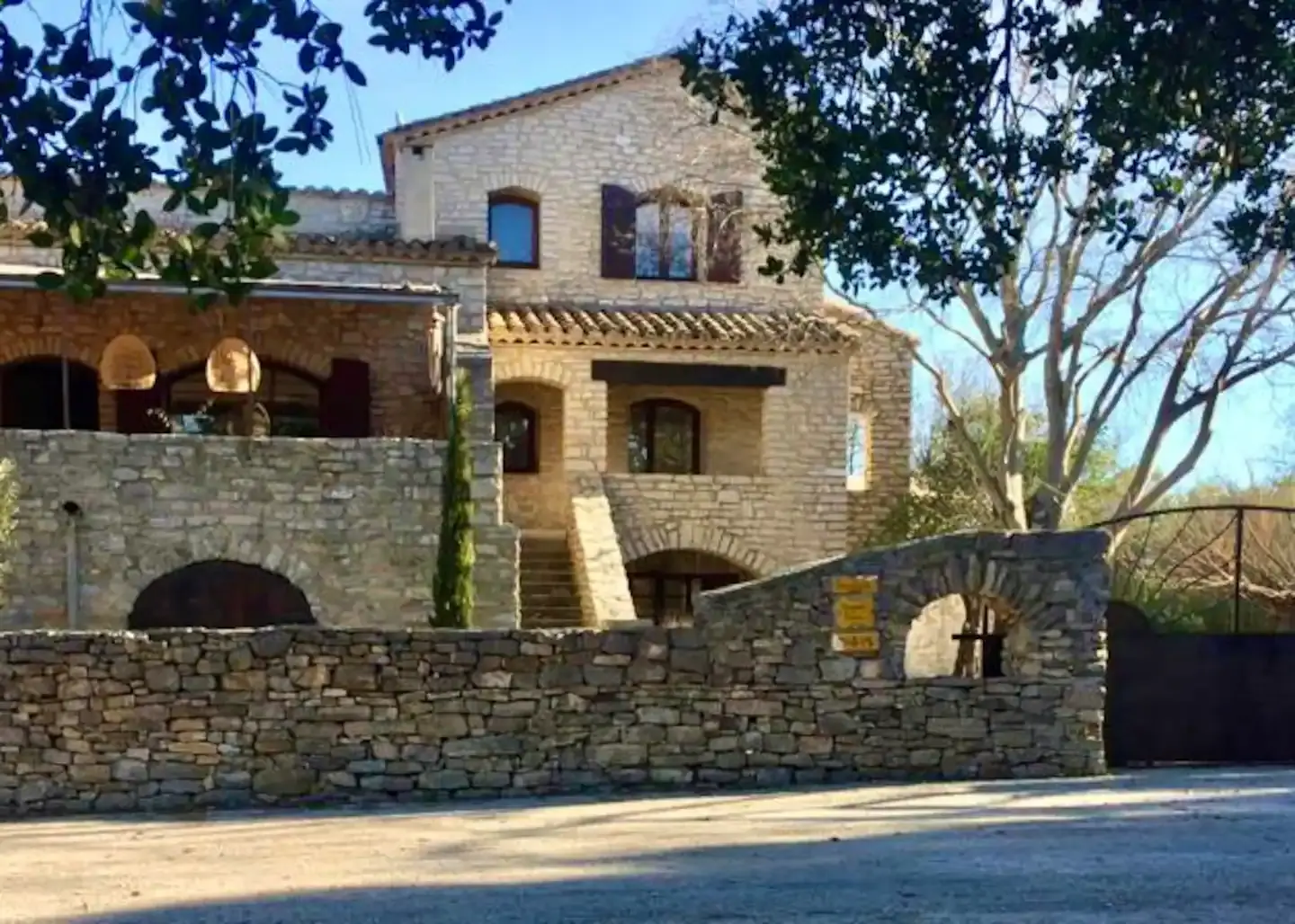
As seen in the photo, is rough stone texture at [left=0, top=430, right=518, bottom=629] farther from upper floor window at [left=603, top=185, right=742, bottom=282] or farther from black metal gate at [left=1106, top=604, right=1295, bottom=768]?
upper floor window at [left=603, top=185, right=742, bottom=282]

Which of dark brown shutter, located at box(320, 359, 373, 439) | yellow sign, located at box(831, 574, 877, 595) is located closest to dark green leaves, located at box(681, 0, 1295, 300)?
yellow sign, located at box(831, 574, 877, 595)

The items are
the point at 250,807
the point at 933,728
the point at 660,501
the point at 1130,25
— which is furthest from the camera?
the point at 660,501

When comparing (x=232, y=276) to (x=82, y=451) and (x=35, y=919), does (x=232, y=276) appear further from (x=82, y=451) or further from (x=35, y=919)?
(x=82, y=451)

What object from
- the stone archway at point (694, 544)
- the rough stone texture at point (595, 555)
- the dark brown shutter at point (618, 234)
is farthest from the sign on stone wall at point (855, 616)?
the dark brown shutter at point (618, 234)

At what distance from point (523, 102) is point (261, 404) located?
5677 mm

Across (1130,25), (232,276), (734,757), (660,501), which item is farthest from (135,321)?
(1130,25)

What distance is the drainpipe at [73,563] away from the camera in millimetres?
12617

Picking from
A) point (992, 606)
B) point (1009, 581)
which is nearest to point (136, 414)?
point (992, 606)

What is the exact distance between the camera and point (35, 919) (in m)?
6.25

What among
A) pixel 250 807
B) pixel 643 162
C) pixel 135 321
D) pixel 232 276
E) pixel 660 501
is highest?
pixel 643 162

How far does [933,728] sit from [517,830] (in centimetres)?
368

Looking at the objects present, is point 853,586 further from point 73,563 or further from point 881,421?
point 881,421

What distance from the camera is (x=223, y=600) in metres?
13.4

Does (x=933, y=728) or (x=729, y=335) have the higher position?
(x=729, y=335)
